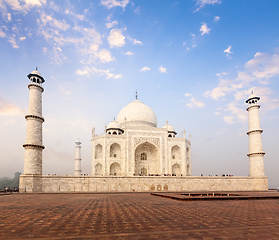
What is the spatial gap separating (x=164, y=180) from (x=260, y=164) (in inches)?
451

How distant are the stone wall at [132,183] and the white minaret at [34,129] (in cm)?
105

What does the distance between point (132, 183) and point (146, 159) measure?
1030cm

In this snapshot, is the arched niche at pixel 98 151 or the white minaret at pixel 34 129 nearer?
the white minaret at pixel 34 129

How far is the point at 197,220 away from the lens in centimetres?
504

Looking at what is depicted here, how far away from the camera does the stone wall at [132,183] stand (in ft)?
65.7

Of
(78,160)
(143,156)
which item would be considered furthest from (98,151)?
(78,160)

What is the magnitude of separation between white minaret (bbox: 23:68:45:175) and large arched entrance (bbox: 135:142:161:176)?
14199 millimetres

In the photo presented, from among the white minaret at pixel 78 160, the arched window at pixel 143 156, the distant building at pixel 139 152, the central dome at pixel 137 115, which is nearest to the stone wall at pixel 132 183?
the distant building at pixel 139 152

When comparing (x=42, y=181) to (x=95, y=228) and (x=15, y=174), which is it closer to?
(x=95, y=228)

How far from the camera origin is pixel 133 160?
28484 millimetres

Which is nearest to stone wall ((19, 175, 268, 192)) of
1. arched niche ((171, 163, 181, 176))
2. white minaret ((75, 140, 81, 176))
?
arched niche ((171, 163, 181, 176))

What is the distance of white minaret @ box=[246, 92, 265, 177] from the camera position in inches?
992

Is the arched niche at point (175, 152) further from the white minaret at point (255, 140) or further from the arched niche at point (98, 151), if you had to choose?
the arched niche at point (98, 151)

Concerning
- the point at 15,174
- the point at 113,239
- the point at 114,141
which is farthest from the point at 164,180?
the point at 15,174
